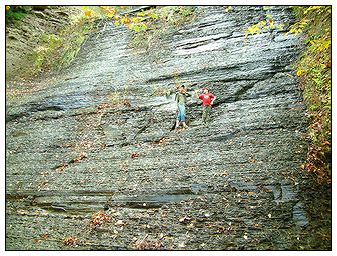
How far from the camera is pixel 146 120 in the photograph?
12.1 meters

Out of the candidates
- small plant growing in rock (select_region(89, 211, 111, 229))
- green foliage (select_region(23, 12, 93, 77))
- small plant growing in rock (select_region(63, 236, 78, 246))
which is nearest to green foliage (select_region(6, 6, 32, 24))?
green foliage (select_region(23, 12, 93, 77))

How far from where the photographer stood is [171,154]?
383 inches

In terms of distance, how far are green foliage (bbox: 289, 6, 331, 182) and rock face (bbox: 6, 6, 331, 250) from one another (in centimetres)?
33

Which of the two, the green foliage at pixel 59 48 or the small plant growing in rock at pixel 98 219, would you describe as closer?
the small plant growing in rock at pixel 98 219

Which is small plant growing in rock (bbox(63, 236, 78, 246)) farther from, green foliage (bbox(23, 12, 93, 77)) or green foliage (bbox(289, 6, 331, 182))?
green foliage (bbox(23, 12, 93, 77))

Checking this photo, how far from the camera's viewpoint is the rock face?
6.89 meters

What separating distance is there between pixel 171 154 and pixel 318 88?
4613 millimetres

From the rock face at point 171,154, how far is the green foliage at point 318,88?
0.33 metres

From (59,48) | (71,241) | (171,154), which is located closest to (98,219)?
(71,241)

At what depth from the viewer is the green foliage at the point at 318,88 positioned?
749 cm

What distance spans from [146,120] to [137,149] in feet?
6.12

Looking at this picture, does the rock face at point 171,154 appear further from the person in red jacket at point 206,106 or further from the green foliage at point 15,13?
the green foliage at point 15,13

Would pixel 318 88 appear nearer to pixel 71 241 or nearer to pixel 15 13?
pixel 71 241

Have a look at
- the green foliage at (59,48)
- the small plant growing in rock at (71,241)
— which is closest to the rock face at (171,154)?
the small plant growing in rock at (71,241)
